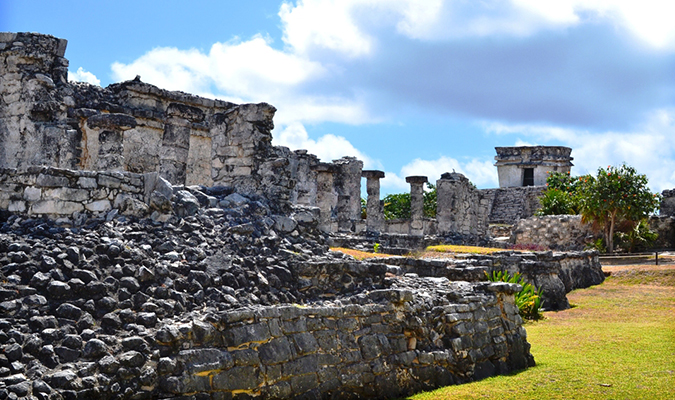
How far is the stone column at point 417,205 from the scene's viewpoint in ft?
68.2

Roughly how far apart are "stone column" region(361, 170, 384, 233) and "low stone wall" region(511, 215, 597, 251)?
5407 mm

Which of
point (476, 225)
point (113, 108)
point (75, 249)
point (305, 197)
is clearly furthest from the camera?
point (476, 225)

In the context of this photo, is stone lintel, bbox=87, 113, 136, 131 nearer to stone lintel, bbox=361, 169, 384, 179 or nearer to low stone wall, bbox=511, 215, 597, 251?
stone lintel, bbox=361, 169, 384, 179

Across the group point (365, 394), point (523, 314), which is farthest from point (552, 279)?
point (365, 394)

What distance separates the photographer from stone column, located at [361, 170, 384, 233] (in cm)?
2023

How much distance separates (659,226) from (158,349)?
2226 cm

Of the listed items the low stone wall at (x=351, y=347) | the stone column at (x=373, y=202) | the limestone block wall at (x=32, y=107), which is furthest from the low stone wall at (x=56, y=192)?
the stone column at (x=373, y=202)

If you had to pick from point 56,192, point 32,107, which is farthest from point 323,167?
point 56,192

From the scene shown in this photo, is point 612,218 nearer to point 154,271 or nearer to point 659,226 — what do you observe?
point 659,226

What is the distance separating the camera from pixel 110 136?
10.9 meters

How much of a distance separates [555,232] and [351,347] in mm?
17977

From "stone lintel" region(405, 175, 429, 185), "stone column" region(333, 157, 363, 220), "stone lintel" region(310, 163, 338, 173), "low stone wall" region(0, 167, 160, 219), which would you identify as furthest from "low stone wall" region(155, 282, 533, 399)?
"stone lintel" region(405, 175, 429, 185)

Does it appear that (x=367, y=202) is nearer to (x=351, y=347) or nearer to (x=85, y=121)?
(x=85, y=121)

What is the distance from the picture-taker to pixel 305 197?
1864 centimetres
